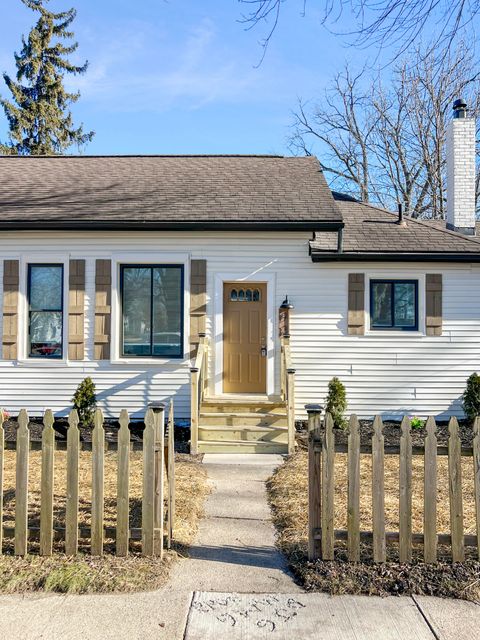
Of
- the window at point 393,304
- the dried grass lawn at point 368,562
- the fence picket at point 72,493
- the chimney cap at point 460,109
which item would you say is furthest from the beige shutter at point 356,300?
the fence picket at point 72,493

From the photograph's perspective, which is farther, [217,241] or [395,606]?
[217,241]

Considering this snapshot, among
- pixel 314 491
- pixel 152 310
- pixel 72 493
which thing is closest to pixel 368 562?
pixel 314 491

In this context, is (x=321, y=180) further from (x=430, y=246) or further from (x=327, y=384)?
(x=327, y=384)

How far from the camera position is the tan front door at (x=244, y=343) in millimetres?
9797

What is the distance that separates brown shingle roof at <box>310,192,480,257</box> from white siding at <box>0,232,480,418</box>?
0.31 metres

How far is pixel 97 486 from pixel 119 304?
6113 millimetres

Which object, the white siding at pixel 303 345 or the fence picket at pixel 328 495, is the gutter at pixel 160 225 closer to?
the white siding at pixel 303 345

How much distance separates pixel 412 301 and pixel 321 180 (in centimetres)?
337

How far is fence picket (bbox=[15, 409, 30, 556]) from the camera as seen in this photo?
12.6 ft

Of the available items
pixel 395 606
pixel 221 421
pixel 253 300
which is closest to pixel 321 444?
pixel 395 606

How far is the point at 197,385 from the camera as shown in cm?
814

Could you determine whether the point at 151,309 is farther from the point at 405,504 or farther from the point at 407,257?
the point at 405,504

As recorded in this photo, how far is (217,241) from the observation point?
382 inches

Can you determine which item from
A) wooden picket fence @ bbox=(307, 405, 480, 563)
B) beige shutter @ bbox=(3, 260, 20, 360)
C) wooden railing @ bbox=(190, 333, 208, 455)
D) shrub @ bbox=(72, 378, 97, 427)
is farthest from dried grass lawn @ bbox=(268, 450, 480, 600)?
beige shutter @ bbox=(3, 260, 20, 360)
